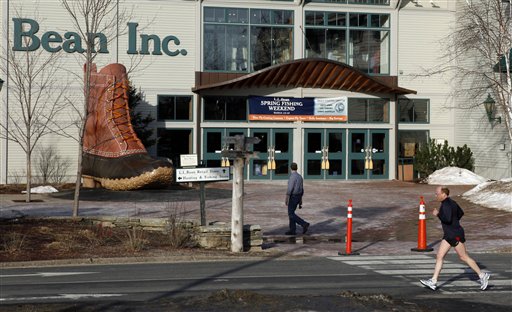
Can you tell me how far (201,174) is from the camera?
741 inches

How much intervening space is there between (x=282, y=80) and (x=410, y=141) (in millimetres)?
7596

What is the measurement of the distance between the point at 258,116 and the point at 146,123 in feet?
17.6

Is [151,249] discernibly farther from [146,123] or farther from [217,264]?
[146,123]

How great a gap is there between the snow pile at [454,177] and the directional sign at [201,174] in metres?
18.7

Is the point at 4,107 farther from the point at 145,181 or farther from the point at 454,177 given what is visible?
the point at 454,177

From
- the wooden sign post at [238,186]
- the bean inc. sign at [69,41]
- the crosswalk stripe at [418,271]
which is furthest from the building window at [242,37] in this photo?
the crosswalk stripe at [418,271]

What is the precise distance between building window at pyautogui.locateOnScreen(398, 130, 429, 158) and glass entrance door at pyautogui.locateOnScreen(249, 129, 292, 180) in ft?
19.1

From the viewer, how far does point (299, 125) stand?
3859cm

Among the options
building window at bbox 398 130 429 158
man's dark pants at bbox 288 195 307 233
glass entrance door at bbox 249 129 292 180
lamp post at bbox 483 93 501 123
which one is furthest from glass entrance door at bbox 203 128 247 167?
man's dark pants at bbox 288 195 307 233

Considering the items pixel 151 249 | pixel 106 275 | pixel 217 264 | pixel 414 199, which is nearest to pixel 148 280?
pixel 106 275

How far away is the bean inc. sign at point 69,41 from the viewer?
115ft

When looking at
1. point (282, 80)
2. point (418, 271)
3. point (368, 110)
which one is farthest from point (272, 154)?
point (418, 271)

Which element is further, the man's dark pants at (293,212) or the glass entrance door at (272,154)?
the glass entrance door at (272,154)

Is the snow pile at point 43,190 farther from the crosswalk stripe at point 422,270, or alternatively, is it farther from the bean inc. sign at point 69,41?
the crosswalk stripe at point 422,270
